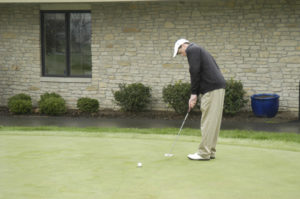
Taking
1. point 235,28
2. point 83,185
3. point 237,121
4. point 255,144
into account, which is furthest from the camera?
point 235,28

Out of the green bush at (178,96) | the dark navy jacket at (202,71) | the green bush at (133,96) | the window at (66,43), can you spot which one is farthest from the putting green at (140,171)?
the window at (66,43)

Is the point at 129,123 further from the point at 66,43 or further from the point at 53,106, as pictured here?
the point at 66,43

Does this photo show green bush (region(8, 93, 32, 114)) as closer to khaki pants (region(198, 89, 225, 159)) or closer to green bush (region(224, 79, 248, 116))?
green bush (region(224, 79, 248, 116))

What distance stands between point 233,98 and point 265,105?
88 centimetres

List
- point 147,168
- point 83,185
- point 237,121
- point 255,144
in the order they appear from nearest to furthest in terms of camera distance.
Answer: point 83,185, point 147,168, point 255,144, point 237,121

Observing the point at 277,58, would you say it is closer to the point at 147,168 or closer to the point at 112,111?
the point at 112,111

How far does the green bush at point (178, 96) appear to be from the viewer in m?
12.6

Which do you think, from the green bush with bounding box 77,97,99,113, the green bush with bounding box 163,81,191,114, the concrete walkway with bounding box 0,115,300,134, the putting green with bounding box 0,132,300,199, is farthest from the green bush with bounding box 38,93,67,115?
the putting green with bounding box 0,132,300,199

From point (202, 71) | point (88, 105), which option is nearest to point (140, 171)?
point (202, 71)

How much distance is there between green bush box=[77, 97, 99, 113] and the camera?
13430 mm

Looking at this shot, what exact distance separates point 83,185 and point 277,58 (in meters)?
9.28

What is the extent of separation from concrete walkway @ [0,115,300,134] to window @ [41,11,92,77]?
231 centimetres

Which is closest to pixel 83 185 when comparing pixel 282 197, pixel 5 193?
pixel 5 193

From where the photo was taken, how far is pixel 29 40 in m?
14.6
